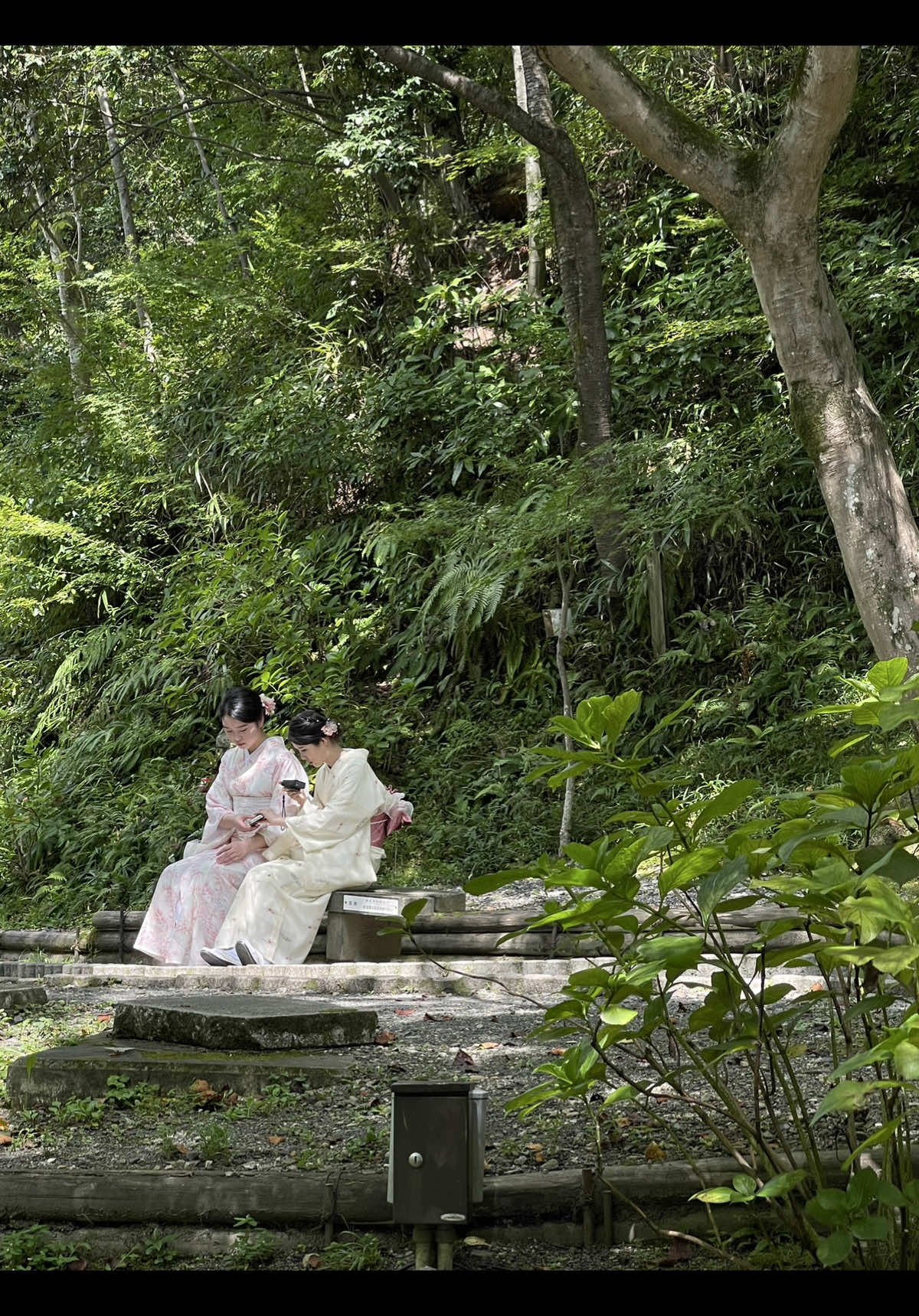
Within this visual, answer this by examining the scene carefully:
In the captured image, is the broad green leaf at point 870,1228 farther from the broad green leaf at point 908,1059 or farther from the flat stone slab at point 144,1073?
the flat stone slab at point 144,1073

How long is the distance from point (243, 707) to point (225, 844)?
32.6 inches

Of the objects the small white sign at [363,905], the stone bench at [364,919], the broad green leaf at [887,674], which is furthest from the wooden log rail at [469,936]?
the broad green leaf at [887,674]

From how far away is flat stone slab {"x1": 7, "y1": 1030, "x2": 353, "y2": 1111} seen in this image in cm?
388

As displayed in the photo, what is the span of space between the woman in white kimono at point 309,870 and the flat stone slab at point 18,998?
1.33m

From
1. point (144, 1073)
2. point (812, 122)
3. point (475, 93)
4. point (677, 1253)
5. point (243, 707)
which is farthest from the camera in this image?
point (475, 93)

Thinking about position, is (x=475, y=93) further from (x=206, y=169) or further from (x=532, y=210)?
(x=206, y=169)

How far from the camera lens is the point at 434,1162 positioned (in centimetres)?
266

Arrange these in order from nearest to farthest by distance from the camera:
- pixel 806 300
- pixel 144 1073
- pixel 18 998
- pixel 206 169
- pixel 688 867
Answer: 1. pixel 688 867
2. pixel 144 1073
3. pixel 18 998
4. pixel 806 300
5. pixel 206 169

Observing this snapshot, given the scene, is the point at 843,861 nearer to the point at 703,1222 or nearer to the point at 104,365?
the point at 703,1222

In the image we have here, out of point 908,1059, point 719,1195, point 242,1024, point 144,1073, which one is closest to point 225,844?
point 242,1024

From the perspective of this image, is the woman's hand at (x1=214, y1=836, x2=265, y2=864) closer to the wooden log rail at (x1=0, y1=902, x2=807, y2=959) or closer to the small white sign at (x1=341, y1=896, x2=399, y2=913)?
the wooden log rail at (x1=0, y1=902, x2=807, y2=959)

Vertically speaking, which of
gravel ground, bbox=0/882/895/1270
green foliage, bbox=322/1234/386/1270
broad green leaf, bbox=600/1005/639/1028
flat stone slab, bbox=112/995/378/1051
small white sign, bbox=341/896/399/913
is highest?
small white sign, bbox=341/896/399/913

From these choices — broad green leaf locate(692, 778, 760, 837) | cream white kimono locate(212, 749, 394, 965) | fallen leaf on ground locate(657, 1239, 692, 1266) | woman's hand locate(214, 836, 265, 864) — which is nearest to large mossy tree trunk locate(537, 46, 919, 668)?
cream white kimono locate(212, 749, 394, 965)

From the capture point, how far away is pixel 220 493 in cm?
1208
